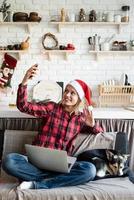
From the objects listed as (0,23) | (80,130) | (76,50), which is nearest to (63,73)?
(76,50)

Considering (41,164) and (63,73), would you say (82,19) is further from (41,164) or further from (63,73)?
(41,164)

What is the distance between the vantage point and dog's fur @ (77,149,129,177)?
2.41 metres

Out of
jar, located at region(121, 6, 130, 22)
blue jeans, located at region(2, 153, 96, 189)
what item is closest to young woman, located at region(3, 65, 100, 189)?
blue jeans, located at region(2, 153, 96, 189)

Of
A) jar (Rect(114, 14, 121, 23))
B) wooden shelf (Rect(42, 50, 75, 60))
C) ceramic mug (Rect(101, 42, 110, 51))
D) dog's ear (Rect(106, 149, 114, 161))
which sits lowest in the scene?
dog's ear (Rect(106, 149, 114, 161))

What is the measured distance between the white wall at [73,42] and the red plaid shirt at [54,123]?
1554 millimetres

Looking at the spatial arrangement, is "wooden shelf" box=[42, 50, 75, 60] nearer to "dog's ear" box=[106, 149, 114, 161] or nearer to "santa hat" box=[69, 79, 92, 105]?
"santa hat" box=[69, 79, 92, 105]

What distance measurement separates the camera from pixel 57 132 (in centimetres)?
249

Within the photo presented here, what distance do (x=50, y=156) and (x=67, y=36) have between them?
212cm

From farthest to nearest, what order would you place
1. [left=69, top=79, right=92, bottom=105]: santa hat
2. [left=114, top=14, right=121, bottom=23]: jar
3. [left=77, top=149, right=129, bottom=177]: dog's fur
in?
[left=114, top=14, right=121, bottom=23]: jar < [left=69, top=79, right=92, bottom=105]: santa hat < [left=77, top=149, right=129, bottom=177]: dog's fur

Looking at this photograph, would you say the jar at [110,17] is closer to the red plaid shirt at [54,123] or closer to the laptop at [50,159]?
the red plaid shirt at [54,123]

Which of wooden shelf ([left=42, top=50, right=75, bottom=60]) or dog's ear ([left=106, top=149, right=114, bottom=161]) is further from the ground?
wooden shelf ([left=42, top=50, right=75, bottom=60])

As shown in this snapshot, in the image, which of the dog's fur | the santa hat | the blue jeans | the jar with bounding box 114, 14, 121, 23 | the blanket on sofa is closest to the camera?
the blanket on sofa

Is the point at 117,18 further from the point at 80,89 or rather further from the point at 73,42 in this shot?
the point at 80,89

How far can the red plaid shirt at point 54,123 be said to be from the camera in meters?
2.45
